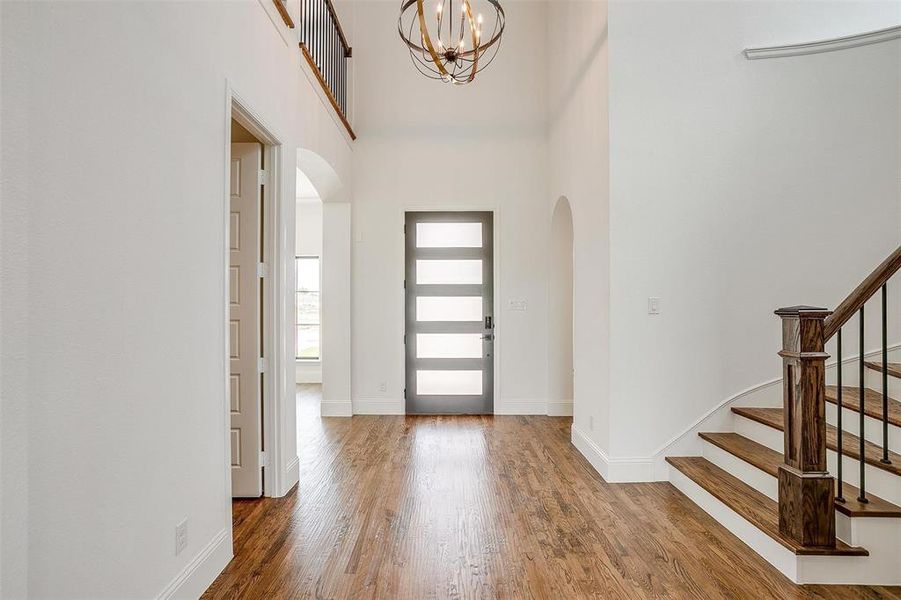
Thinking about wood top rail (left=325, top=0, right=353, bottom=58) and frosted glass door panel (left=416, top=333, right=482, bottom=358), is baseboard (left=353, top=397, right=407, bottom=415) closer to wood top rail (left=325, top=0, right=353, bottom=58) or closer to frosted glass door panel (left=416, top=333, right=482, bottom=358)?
frosted glass door panel (left=416, top=333, right=482, bottom=358)

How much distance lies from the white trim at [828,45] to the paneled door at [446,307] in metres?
3.01

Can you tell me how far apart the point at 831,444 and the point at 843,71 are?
8.56 feet

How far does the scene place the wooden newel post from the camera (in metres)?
2.32

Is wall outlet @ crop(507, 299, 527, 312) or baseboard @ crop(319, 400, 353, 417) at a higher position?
wall outlet @ crop(507, 299, 527, 312)

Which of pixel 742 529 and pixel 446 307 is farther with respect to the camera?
pixel 446 307

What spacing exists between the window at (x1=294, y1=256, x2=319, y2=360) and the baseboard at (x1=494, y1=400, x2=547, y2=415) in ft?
13.3

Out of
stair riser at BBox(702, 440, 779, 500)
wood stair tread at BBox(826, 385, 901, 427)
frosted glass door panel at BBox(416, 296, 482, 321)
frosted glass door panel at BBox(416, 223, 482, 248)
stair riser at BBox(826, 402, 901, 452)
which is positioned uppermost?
frosted glass door panel at BBox(416, 223, 482, 248)

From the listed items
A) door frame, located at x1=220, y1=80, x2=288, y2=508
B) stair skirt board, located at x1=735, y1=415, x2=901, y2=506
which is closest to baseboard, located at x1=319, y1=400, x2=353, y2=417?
door frame, located at x1=220, y1=80, x2=288, y2=508

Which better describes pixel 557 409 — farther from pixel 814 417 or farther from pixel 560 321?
pixel 814 417

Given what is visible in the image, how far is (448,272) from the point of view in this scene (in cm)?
598

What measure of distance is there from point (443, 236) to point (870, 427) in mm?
4215

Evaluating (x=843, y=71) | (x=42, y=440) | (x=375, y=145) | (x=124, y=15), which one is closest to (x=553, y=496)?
(x=42, y=440)

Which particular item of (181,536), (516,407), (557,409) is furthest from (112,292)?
(557,409)

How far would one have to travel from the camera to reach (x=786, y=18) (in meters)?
3.68
